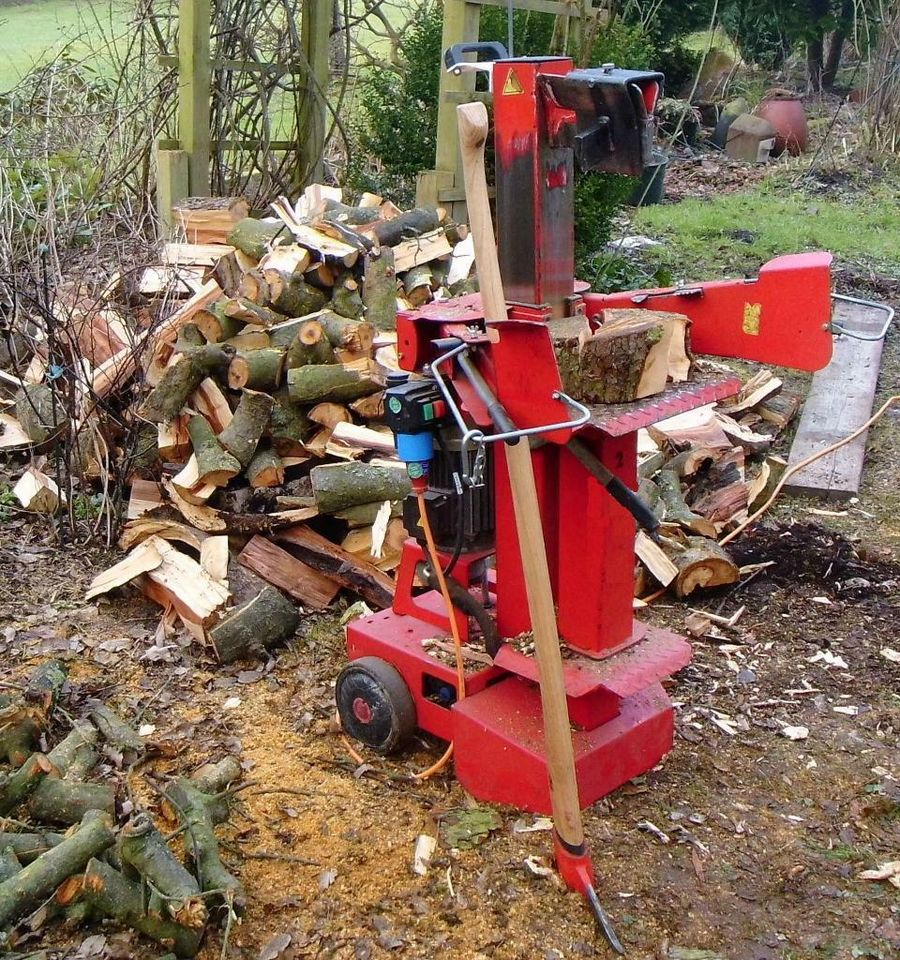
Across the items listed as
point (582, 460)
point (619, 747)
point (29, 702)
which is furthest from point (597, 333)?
point (29, 702)

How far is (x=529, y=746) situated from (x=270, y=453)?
82.2 inches

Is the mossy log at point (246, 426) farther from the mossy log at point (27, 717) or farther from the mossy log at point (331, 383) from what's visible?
the mossy log at point (27, 717)

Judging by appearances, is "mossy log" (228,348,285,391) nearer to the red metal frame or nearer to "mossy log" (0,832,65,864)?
the red metal frame

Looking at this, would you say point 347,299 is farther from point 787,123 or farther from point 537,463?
point 787,123

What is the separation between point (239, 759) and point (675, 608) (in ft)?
6.49

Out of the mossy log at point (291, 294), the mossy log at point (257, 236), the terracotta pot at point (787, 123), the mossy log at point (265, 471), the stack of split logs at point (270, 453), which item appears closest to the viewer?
the stack of split logs at point (270, 453)

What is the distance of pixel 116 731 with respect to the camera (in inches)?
126

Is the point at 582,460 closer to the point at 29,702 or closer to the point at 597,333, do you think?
the point at 597,333

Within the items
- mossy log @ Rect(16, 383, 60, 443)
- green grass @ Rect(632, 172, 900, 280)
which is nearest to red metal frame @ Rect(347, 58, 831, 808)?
mossy log @ Rect(16, 383, 60, 443)

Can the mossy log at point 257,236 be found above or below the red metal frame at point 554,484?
above

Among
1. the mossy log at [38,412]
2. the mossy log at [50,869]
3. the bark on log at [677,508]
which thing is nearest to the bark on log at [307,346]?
the mossy log at [38,412]

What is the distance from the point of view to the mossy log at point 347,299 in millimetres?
5055

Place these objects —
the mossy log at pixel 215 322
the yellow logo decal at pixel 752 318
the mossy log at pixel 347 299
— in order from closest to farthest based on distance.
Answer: the yellow logo decal at pixel 752 318 → the mossy log at pixel 215 322 → the mossy log at pixel 347 299

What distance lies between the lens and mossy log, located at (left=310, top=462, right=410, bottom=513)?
13.6ft
